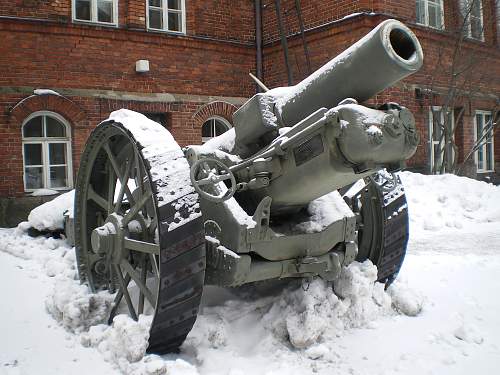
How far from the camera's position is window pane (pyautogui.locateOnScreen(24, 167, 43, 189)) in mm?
9672

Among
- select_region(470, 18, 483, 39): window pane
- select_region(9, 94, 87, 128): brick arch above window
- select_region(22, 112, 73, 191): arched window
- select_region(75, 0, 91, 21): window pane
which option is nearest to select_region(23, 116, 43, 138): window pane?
select_region(22, 112, 73, 191): arched window

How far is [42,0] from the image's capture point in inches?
379

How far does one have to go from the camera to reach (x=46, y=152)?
9.83 meters

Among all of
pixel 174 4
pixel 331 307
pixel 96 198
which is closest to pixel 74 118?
pixel 174 4

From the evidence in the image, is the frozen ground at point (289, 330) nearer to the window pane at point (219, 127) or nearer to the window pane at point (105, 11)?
the window pane at point (105, 11)

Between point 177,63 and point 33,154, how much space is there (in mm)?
3462

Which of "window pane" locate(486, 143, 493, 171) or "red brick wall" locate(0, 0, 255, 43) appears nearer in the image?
"red brick wall" locate(0, 0, 255, 43)

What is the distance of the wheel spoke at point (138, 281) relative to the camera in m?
3.33

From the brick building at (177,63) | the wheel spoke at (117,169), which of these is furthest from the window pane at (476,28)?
the wheel spoke at (117,169)

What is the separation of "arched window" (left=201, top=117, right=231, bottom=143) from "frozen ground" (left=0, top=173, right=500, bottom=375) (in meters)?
7.33

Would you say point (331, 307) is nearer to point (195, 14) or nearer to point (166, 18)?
point (166, 18)

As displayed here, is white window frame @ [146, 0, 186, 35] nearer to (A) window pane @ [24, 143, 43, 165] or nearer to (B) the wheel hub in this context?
(A) window pane @ [24, 143, 43, 165]

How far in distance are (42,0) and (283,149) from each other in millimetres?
8048

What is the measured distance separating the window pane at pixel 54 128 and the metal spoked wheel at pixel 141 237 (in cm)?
591
